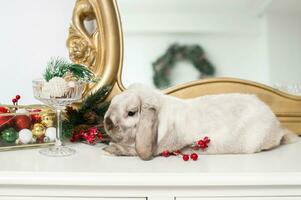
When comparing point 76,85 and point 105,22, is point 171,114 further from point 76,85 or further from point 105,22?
point 105,22

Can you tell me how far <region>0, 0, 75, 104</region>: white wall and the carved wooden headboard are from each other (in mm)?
71

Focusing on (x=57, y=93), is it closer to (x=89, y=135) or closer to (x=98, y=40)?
(x=89, y=135)

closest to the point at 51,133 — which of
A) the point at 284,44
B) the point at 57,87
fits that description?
the point at 57,87

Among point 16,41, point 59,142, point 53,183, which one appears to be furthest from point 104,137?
point 16,41

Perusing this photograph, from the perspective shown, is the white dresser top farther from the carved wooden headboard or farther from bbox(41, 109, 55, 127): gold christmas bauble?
the carved wooden headboard

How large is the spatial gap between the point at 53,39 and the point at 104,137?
1.15ft

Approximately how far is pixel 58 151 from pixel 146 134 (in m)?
0.20

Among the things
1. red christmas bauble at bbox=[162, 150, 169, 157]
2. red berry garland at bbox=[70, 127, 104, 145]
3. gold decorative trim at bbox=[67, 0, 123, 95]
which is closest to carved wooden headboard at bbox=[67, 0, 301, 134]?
gold decorative trim at bbox=[67, 0, 123, 95]

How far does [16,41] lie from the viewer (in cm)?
113

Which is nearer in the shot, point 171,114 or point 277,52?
point 171,114

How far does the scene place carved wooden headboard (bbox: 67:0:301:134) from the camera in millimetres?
1047

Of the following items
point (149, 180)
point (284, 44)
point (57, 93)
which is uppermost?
point (284, 44)

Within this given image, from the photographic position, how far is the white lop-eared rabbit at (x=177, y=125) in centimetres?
83

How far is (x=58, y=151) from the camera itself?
0.87 m
